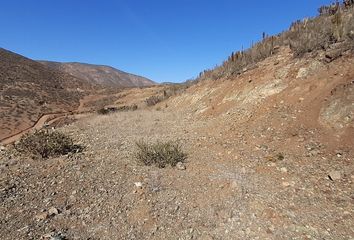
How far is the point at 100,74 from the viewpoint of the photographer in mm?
97562

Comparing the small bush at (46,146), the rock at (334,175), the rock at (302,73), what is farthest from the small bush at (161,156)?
the rock at (302,73)

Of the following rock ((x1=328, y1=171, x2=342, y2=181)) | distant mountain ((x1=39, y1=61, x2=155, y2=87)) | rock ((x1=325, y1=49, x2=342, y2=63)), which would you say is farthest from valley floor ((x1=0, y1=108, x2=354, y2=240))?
distant mountain ((x1=39, y1=61, x2=155, y2=87))

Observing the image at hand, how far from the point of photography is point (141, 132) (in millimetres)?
10141

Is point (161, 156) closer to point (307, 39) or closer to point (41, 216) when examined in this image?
point (41, 216)

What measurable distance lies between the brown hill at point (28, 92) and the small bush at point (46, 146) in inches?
604

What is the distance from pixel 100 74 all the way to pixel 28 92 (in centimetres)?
6364

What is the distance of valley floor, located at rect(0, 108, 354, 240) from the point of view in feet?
14.9

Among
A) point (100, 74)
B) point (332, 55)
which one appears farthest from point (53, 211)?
point (100, 74)

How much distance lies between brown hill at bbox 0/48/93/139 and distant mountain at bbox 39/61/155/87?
39.3 m

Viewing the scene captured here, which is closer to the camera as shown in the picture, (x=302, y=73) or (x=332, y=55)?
(x=332, y=55)

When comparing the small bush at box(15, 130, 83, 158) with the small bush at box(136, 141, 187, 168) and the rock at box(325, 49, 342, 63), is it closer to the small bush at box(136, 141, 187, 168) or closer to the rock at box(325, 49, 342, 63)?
the small bush at box(136, 141, 187, 168)

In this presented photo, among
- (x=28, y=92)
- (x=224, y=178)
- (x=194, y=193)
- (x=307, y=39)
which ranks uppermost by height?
(x=307, y=39)

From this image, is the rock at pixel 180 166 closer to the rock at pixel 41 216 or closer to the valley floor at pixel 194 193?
the valley floor at pixel 194 193

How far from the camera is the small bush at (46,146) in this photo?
24.1 ft
